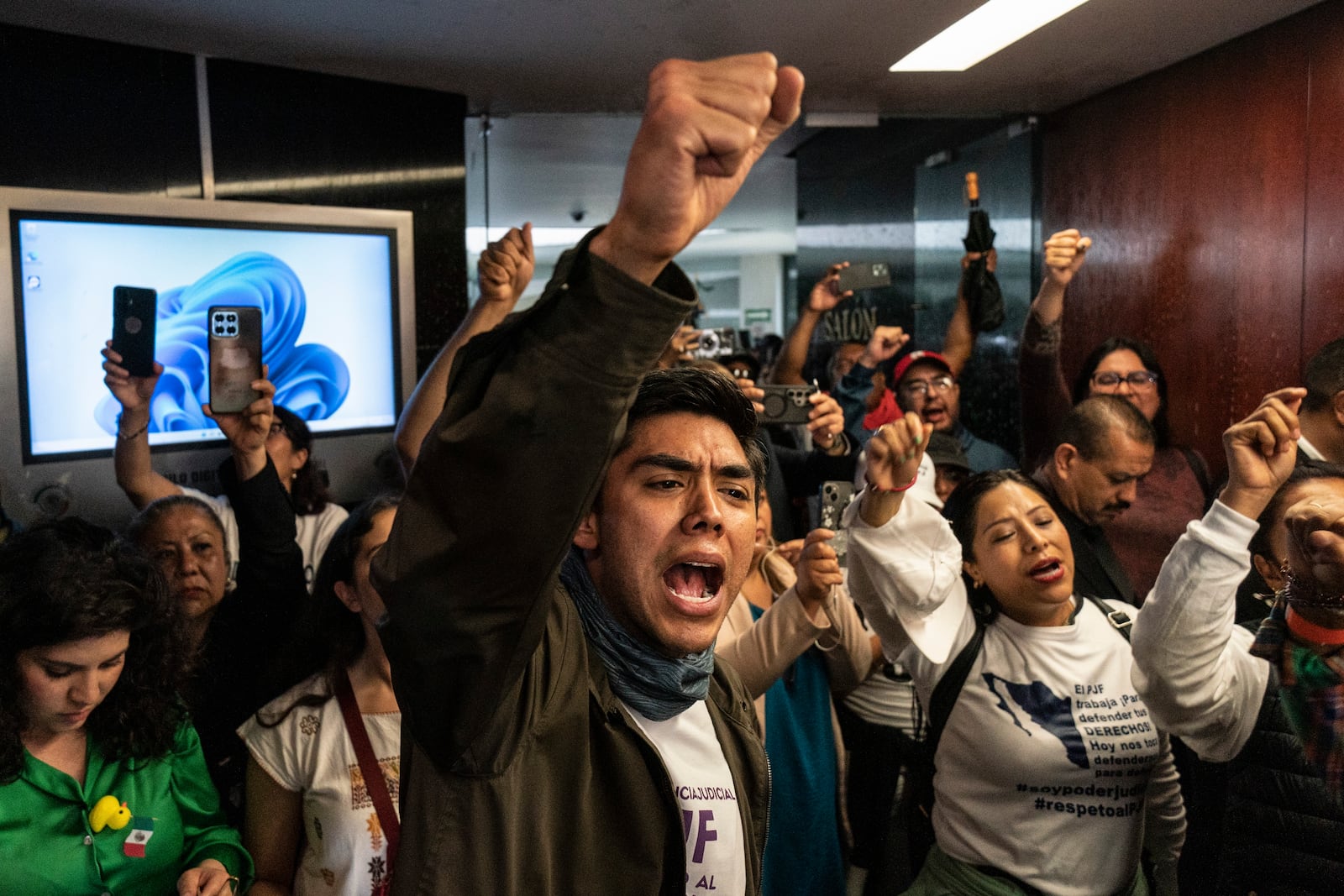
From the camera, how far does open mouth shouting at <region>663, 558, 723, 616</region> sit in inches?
44.0

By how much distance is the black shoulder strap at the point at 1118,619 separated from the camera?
1985 millimetres

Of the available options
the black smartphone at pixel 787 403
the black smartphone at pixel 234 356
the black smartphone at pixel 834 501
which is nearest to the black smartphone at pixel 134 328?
the black smartphone at pixel 234 356

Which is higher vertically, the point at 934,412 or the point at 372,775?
the point at 934,412

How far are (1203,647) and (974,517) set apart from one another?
497mm

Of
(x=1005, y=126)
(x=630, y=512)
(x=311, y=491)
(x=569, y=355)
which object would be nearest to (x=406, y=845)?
(x=630, y=512)

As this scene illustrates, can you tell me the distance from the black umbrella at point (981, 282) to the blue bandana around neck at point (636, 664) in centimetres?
299

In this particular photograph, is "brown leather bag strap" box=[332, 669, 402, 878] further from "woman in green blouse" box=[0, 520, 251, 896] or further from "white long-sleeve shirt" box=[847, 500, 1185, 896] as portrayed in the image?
"white long-sleeve shirt" box=[847, 500, 1185, 896]

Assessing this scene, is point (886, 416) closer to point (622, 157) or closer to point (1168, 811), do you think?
point (1168, 811)

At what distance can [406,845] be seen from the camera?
963mm

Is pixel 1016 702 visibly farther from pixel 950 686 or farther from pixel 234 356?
pixel 234 356

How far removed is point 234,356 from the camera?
2.70 m

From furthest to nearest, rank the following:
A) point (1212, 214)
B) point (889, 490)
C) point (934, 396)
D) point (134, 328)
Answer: point (934, 396), point (1212, 214), point (134, 328), point (889, 490)

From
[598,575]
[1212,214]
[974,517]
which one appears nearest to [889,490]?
[974,517]

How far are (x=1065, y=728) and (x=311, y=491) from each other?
7.25ft
